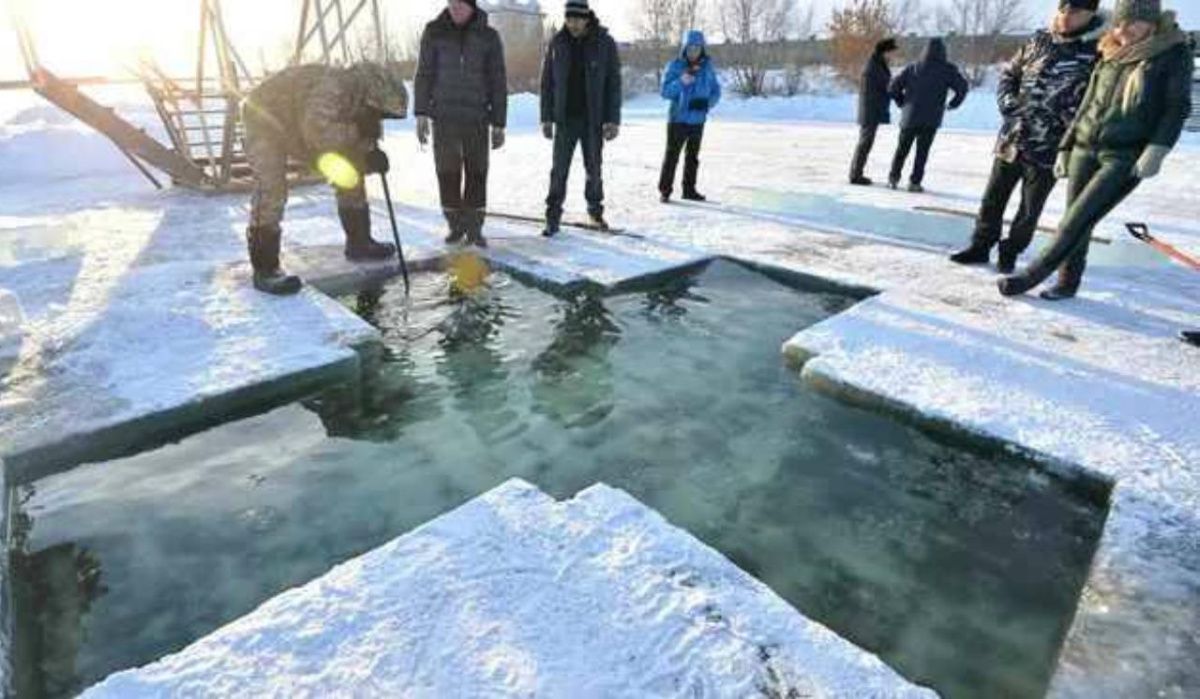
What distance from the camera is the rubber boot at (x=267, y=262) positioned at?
4.05 meters

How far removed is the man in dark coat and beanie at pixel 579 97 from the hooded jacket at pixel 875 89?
3977 mm

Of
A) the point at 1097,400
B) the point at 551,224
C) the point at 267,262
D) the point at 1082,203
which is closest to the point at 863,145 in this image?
the point at 551,224

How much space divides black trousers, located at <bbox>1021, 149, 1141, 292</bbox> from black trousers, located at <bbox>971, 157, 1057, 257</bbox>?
42 cm

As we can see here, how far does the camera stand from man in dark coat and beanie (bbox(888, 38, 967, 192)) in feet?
26.6

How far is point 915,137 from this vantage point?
8391mm

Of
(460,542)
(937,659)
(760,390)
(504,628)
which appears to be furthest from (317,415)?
(937,659)

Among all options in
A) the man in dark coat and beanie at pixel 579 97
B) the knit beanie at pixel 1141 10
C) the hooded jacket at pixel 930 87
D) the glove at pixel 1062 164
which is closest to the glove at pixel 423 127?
→ the man in dark coat and beanie at pixel 579 97

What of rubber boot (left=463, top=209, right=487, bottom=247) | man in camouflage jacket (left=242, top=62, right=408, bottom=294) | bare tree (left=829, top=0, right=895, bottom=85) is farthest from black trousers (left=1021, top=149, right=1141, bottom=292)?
bare tree (left=829, top=0, right=895, bottom=85)

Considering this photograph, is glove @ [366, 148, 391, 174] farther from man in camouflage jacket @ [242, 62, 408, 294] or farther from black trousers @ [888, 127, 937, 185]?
black trousers @ [888, 127, 937, 185]

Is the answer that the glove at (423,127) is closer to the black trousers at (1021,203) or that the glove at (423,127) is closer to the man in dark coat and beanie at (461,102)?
the man in dark coat and beanie at (461,102)

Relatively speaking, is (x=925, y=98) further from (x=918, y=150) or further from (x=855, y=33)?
(x=855, y=33)

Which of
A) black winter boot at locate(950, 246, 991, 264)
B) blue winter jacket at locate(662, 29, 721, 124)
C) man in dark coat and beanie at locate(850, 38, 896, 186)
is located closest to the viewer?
black winter boot at locate(950, 246, 991, 264)

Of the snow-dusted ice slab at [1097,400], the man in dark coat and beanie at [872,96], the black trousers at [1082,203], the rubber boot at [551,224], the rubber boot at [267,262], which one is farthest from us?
the man in dark coat and beanie at [872,96]

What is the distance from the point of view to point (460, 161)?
5340 millimetres
